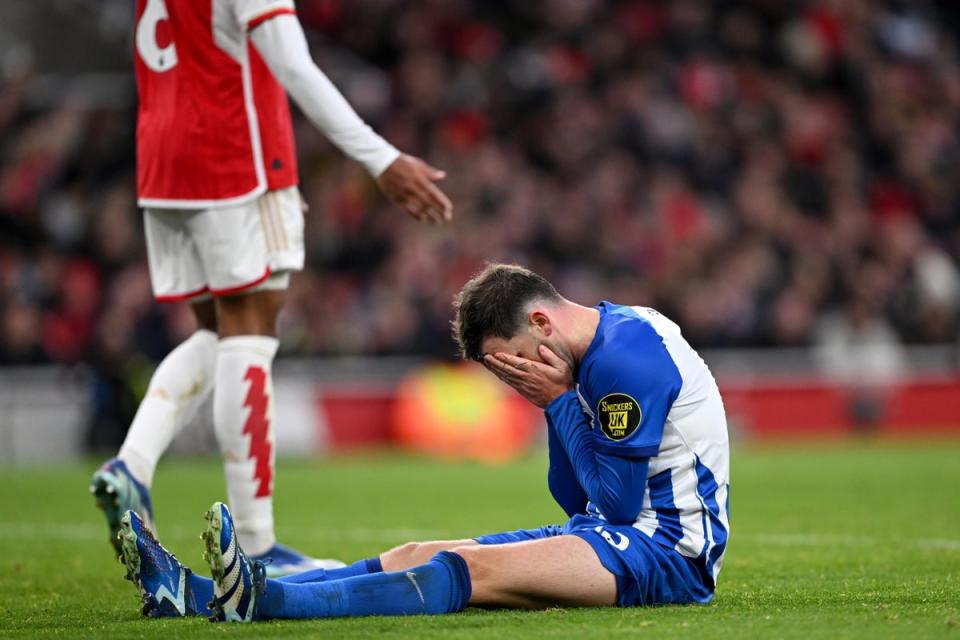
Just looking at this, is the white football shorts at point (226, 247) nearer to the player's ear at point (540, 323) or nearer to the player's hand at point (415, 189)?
the player's hand at point (415, 189)

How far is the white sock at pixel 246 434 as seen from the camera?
202 inches

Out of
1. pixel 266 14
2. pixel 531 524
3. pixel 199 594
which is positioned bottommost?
pixel 531 524

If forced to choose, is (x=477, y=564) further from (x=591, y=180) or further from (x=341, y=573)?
(x=591, y=180)

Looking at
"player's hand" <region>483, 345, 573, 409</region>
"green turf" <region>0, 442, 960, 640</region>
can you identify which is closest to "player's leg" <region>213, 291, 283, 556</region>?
"green turf" <region>0, 442, 960, 640</region>

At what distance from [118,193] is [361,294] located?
2.85 metres

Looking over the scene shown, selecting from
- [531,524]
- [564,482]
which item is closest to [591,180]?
[531,524]

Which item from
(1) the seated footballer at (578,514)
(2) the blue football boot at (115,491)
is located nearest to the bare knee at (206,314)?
(2) the blue football boot at (115,491)

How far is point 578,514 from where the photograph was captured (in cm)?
431

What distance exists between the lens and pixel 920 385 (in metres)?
16.2

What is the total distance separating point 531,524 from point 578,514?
2.93 metres

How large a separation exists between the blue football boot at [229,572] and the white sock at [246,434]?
1.25m

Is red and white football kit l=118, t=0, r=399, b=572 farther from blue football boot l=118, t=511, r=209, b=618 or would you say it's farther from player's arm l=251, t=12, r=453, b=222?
blue football boot l=118, t=511, r=209, b=618

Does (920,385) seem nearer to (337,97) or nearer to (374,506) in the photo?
(374,506)

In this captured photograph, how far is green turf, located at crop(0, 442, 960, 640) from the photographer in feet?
12.4
